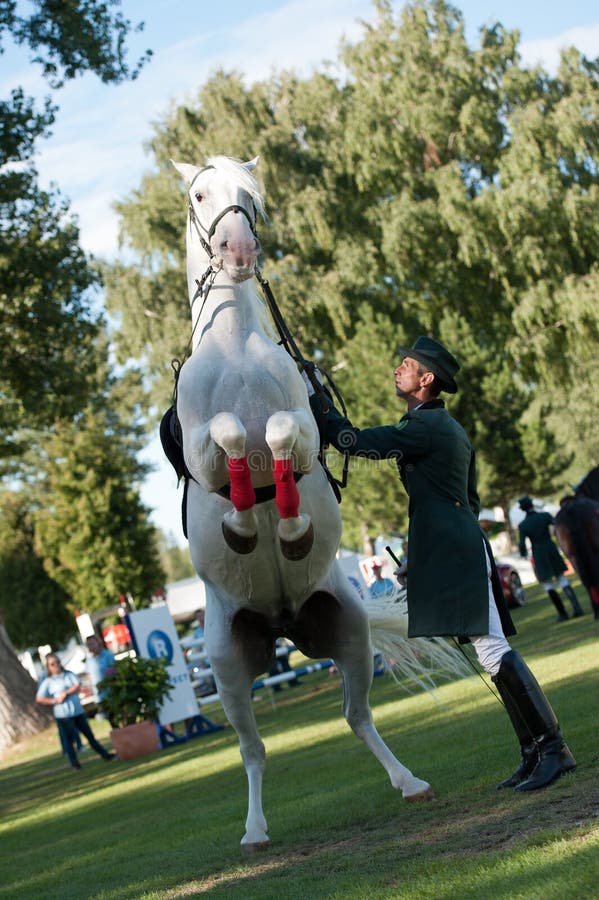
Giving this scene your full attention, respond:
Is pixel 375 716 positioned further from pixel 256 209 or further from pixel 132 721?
pixel 256 209

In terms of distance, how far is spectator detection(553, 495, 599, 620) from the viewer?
1540 centimetres

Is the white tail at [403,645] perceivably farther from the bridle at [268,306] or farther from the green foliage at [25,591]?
the green foliage at [25,591]

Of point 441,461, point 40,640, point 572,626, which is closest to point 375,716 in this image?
point 572,626

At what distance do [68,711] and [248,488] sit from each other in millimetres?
12927

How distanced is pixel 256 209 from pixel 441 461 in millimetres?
1673

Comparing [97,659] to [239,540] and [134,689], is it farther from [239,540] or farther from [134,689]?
[239,540]

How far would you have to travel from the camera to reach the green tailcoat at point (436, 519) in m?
6.03

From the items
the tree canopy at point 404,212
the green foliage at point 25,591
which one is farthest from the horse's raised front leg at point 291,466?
the green foliage at point 25,591

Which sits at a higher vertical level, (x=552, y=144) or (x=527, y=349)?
(x=552, y=144)

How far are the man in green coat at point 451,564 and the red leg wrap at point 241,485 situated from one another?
0.99 metres

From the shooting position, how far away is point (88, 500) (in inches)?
1692

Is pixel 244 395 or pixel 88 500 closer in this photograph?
pixel 244 395

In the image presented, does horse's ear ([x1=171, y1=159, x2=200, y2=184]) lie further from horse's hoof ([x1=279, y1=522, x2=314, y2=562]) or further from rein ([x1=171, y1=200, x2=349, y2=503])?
horse's hoof ([x1=279, y1=522, x2=314, y2=562])

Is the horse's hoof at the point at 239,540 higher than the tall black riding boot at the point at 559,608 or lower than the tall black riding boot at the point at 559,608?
higher
